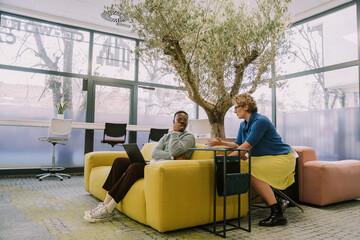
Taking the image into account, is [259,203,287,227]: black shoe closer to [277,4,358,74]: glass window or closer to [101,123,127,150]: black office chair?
[277,4,358,74]: glass window

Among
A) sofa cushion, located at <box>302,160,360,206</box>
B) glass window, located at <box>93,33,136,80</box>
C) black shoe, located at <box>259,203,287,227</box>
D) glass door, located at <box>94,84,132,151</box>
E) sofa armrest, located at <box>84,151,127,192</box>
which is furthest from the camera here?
glass window, located at <box>93,33,136,80</box>

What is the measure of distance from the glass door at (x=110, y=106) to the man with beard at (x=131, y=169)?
3866 millimetres

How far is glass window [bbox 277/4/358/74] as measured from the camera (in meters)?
5.18

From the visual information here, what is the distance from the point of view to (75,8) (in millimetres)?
5773

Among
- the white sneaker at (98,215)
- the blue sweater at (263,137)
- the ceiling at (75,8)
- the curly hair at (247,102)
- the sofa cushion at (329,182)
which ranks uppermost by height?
the ceiling at (75,8)

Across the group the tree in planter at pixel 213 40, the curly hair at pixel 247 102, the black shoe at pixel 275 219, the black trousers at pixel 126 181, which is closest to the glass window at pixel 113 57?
the tree in planter at pixel 213 40

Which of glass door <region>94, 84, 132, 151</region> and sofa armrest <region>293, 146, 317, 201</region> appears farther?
glass door <region>94, 84, 132, 151</region>

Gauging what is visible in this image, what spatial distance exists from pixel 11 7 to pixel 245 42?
5043 mm

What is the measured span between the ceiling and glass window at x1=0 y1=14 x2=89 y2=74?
0.24 m

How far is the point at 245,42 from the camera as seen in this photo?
3.22 metres

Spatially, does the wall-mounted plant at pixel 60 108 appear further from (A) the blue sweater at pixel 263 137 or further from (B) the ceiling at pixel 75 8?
(A) the blue sweater at pixel 263 137

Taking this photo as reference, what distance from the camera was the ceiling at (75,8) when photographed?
5426 millimetres

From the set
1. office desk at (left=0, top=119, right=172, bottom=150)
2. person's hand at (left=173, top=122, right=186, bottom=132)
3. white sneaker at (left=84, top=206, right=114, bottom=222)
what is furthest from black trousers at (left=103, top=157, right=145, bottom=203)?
office desk at (left=0, top=119, right=172, bottom=150)

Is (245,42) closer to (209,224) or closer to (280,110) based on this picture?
(209,224)
